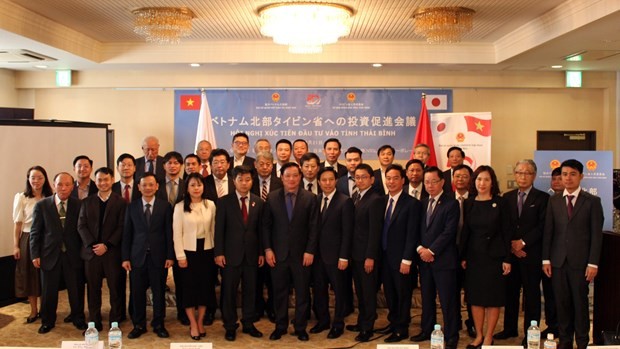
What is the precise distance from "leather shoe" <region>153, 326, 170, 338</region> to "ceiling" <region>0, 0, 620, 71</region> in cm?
313

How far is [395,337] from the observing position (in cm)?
510

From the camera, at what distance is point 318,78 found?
8.90m

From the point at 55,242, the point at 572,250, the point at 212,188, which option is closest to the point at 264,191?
the point at 212,188

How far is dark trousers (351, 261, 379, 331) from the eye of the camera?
507 centimetres

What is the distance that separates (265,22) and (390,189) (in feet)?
7.75

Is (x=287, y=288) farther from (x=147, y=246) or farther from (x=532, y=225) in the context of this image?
(x=532, y=225)

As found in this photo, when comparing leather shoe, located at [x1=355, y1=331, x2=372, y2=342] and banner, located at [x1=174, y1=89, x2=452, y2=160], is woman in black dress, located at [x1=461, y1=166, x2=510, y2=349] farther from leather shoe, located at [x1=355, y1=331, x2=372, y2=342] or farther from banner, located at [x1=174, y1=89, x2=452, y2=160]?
banner, located at [x1=174, y1=89, x2=452, y2=160]

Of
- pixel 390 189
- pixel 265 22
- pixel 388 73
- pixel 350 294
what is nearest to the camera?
pixel 390 189

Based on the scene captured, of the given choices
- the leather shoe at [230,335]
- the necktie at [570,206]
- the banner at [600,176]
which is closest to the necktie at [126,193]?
the leather shoe at [230,335]

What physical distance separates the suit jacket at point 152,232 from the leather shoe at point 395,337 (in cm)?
200

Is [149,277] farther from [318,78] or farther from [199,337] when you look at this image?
[318,78]

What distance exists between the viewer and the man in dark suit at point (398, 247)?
4875 millimetres

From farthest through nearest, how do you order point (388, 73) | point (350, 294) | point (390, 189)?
point (388, 73) → point (350, 294) → point (390, 189)

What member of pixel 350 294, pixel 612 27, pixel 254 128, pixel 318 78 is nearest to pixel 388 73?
pixel 318 78
